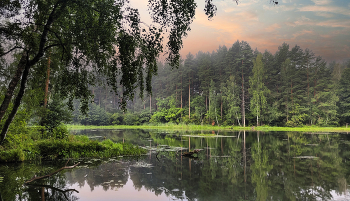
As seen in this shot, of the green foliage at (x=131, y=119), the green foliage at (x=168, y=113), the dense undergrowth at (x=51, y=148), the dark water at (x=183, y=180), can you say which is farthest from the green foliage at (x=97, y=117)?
the dark water at (x=183, y=180)

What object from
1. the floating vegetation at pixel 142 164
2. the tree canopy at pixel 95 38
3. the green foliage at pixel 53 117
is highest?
the tree canopy at pixel 95 38

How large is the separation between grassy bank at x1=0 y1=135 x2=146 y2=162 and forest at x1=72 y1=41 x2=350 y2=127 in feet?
91.1

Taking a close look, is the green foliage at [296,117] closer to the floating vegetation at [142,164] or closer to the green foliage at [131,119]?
the green foliage at [131,119]

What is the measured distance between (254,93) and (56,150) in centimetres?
4332

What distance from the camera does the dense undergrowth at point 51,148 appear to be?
12648mm

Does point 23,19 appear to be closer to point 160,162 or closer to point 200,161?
point 160,162

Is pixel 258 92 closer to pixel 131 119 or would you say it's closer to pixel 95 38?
pixel 131 119

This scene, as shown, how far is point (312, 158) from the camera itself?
1506 centimetres

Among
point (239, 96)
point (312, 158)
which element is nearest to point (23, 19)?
point (312, 158)

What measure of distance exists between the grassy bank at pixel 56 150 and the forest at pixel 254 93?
91.1 ft

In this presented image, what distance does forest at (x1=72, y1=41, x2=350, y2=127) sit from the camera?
49.4 metres

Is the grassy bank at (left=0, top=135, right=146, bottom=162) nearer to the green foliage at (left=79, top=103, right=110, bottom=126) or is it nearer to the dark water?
the dark water

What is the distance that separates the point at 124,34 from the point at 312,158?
14049mm

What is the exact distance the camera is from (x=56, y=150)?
1402 centimetres
